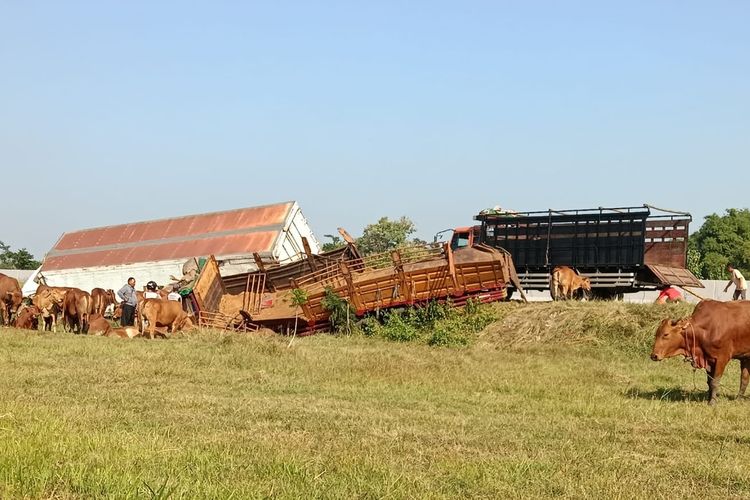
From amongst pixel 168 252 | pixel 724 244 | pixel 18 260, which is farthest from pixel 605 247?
pixel 18 260

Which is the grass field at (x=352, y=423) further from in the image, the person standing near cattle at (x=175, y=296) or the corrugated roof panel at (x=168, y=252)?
the corrugated roof panel at (x=168, y=252)

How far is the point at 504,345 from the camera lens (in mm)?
20047

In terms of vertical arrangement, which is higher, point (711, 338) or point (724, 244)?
point (724, 244)

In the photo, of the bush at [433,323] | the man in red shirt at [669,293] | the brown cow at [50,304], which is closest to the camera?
the bush at [433,323]

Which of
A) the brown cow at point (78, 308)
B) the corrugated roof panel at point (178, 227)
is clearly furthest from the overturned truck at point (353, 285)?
the corrugated roof panel at point (178, 227)

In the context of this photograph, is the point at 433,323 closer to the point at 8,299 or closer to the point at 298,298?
the point at 298,298

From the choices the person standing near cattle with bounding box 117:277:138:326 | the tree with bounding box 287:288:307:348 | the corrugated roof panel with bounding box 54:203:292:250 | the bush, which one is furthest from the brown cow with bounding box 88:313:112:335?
the corrugated roof panel with bounding box 54:203:292:250

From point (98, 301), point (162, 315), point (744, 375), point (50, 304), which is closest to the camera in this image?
point (744, 375)

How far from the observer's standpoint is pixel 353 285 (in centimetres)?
2202

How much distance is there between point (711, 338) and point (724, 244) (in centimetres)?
5407

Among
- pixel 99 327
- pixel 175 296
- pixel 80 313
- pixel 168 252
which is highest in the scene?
pixel 168 252

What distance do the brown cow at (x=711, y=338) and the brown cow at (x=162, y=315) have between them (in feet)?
45.0

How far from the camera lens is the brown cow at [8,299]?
81.8 ft

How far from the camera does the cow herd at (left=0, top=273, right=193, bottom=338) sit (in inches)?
870
